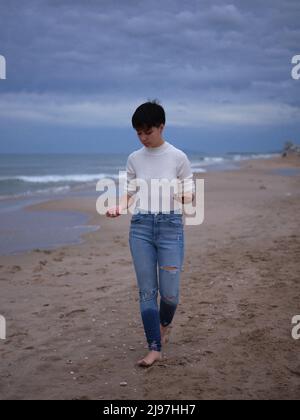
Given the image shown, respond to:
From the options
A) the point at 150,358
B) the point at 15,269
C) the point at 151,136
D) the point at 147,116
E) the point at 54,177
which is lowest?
the point at 150,358

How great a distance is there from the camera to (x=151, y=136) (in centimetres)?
349

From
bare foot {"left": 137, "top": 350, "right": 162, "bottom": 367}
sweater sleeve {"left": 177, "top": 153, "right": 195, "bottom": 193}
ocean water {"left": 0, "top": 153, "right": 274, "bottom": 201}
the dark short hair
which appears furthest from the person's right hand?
ocean water {"left": 0, "top": 153, "right": 274, "bottom": 201}

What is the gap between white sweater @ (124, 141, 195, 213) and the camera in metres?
3.55

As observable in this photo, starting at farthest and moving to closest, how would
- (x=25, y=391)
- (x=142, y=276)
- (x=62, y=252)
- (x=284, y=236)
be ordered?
1. (x=284, y=236)
2. (x=62, y=252)
3. (x=142, y=276)
4. (x=25, y=391)

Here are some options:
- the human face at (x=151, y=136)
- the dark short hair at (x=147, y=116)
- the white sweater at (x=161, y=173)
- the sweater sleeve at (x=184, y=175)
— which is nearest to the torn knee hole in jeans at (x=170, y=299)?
the white sweater at (x=161, y=173)

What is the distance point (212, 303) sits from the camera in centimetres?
519

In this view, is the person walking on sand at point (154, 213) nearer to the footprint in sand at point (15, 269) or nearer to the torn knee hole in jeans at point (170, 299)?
the torn knee hole in jeans at point (170, 299)

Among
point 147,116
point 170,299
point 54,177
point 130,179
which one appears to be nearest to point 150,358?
point 170,299

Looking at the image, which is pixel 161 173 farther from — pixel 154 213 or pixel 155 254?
pixel 155 254

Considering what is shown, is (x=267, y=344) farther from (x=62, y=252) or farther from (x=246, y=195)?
(x=246, y=195)

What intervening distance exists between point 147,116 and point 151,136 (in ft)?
0.49

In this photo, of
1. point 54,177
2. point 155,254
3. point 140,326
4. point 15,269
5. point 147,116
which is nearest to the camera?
point 147,116

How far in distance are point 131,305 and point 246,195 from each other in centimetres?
1260
